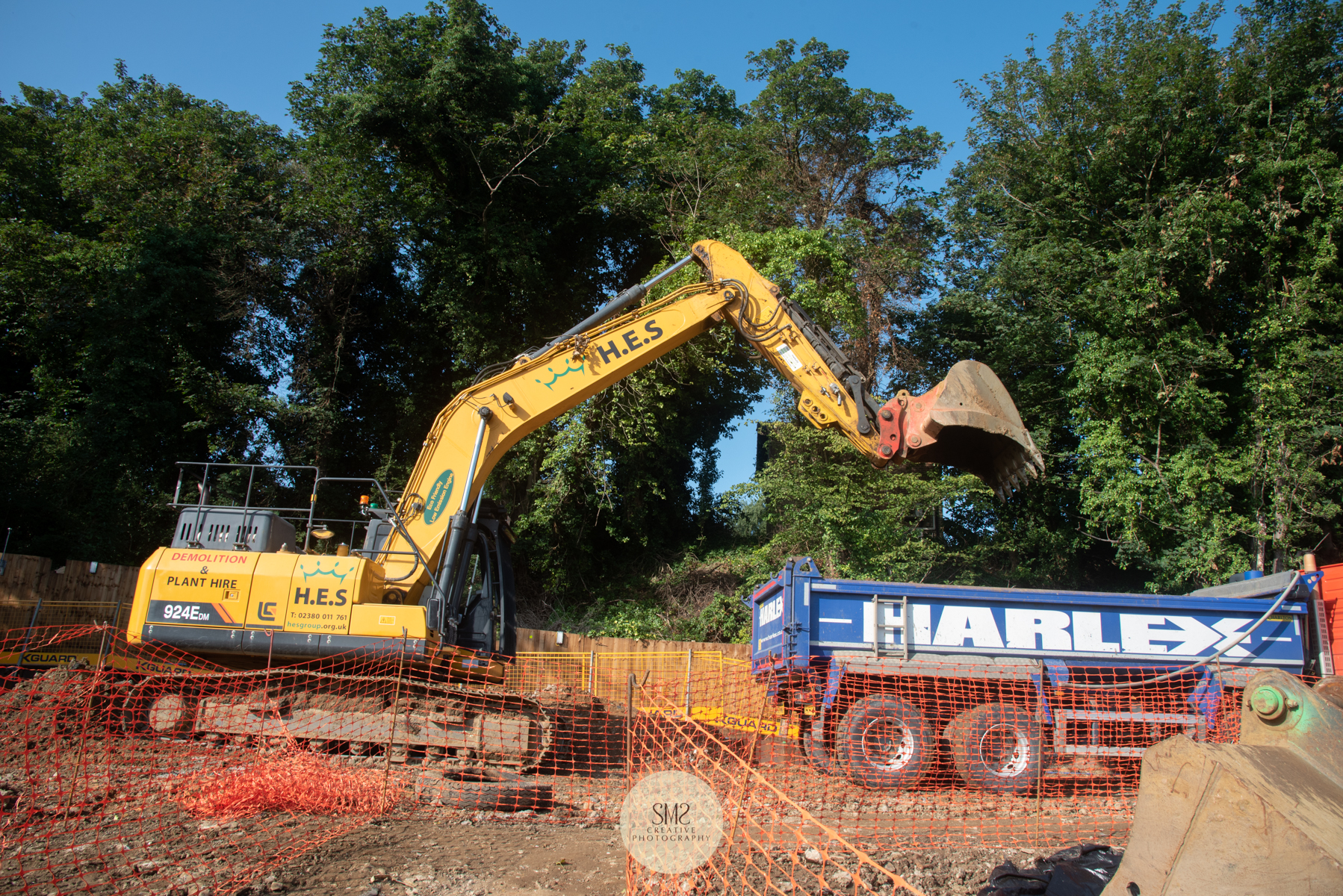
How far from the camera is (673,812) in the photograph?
4.06 meters

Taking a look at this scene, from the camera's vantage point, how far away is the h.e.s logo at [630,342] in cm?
944

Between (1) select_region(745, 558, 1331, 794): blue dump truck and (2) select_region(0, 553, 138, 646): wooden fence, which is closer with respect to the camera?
(1) select_region(745, 558, 1331, 794): blue dump truck

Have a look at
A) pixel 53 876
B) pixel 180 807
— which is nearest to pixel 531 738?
pixel 180 807

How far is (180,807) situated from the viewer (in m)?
6.17

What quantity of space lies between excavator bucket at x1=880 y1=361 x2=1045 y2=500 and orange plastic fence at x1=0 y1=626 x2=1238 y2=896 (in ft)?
6.83

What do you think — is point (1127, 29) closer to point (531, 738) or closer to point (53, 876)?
point (531, 738)

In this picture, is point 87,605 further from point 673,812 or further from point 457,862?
point 673,812

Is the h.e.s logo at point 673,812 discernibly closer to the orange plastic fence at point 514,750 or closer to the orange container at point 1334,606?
the orange plastic fence at point 514,750

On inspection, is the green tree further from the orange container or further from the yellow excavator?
the yellow excavator

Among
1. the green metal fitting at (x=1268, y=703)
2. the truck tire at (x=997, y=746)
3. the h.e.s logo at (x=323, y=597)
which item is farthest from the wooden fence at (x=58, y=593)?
the green metal fitting at (x=1268, y=703)

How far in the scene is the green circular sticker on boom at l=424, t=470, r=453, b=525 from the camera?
889 cm

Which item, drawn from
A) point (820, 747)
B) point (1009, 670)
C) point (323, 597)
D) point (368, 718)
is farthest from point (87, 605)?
point (1009, 670)

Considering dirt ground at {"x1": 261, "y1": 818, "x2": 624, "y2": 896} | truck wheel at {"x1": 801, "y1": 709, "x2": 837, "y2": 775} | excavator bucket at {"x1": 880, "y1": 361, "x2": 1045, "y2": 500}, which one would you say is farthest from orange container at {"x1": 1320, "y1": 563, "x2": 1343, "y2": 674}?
dirt ground at {"x1": 261, "y1": 818, "x2": 624, "y2": 896}

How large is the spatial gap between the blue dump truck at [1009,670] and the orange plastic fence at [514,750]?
0.10 feet
